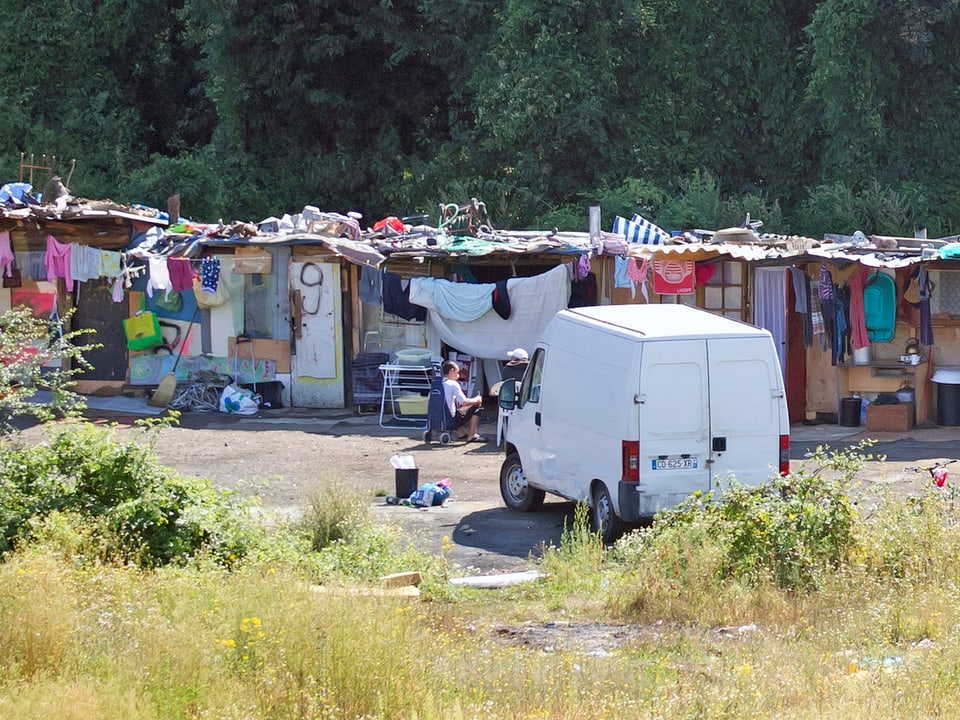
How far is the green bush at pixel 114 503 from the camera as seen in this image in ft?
31.0

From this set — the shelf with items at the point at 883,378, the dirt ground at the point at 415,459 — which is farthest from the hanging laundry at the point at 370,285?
the shelf with items at the point at 883,378

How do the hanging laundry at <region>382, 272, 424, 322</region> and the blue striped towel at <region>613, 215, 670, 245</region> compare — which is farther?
the blue striped towel at <region>613, 215, 670, 245</region>

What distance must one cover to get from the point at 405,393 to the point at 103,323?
5.82 metres

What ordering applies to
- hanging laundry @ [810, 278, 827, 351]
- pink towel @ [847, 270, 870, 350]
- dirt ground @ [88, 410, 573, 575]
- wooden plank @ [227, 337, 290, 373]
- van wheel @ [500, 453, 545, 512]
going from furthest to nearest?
wooden plank @ [227, 337, 290, 373]
hanging laundry @ [810, 278, 827, 351]
pink towel @ [847, 270, 870, 350]
van wheel @ [500, 453, 545, 512]
dirt ground @ [88, 410, 573, 575]

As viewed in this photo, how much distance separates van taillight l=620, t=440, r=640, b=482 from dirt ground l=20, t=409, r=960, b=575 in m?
1.09

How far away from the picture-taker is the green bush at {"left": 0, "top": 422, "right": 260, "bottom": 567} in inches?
372

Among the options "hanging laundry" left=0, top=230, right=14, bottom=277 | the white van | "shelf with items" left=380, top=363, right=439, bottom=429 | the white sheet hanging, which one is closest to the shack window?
the white sheet hanging

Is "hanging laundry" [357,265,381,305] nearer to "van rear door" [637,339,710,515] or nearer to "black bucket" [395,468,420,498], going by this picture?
"black bucket" [395,468,420,498]

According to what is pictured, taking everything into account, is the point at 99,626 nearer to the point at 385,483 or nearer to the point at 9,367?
the point at 9,367

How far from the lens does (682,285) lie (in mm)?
19234

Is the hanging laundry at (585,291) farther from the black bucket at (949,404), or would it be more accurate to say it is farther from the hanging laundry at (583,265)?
the black bucket at (949,404)

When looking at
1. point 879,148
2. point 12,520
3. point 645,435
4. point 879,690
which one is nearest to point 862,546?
point 645,435

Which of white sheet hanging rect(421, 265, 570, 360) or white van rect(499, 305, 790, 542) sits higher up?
white sheet hanging rect(421, 265, 570, 360)

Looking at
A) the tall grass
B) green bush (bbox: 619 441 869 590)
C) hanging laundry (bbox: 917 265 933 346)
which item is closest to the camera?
the tall grass
